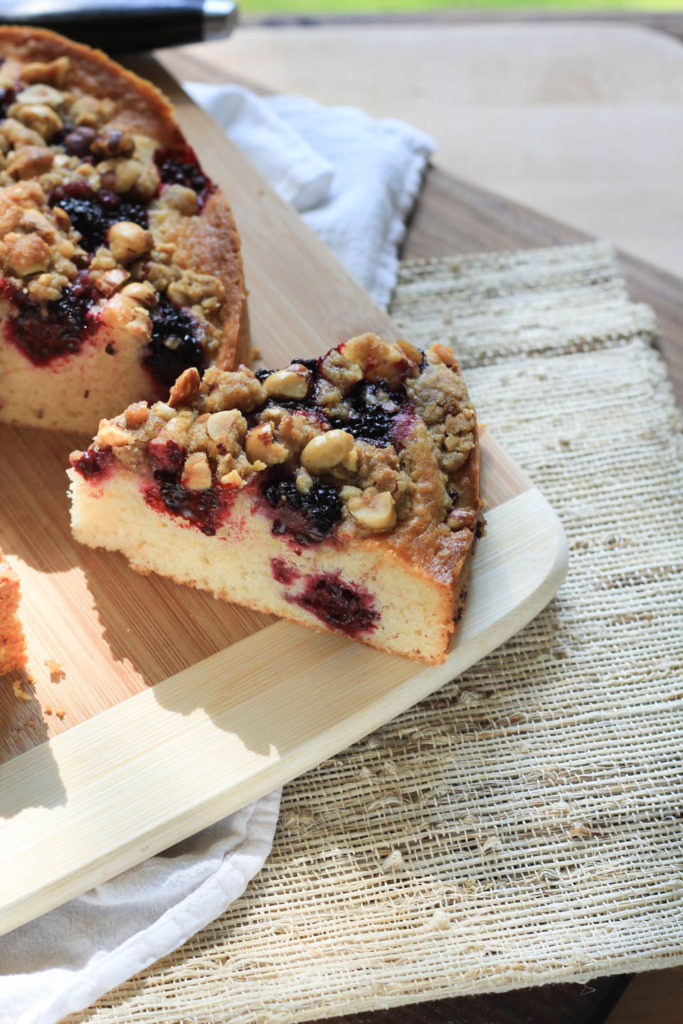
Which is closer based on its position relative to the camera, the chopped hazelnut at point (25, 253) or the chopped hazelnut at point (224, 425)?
the chopped hazelnut at point (224, 425)

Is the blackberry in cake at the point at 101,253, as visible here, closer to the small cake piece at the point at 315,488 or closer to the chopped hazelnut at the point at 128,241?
the chopped hazelnut at the point at 128,241

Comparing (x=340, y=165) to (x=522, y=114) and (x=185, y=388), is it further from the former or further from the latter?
(x=185, y=388)

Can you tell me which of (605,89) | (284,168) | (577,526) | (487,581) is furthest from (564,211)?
(487,581)

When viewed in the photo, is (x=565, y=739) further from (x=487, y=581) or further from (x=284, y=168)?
(x=284, y=168)

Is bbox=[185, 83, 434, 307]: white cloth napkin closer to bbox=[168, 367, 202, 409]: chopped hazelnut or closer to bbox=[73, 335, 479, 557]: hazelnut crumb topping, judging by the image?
bbox=[73, 335, 479, 557]: hazelnut crumb topping

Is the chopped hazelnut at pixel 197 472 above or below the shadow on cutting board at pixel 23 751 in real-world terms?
above

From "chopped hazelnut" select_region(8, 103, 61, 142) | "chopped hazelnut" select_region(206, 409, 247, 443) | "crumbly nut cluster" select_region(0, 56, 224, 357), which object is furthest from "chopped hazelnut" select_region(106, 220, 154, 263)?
"chopped hazelnut" select_region(206, 409, 247, 443)

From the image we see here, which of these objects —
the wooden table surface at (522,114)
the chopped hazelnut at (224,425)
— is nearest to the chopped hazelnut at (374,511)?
the chopped hazelnut at (224,425)
